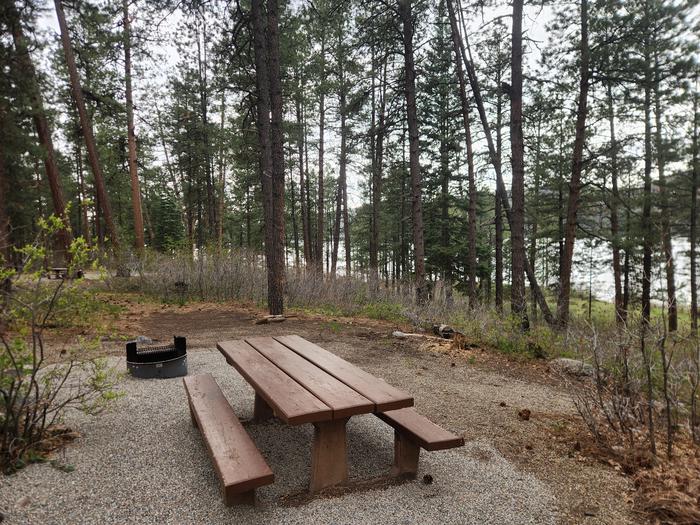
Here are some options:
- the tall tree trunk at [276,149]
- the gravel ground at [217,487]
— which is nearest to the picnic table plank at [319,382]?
the gravel ground at [217,487]

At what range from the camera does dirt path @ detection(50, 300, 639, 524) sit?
227 centimetres

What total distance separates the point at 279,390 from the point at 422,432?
0.85m

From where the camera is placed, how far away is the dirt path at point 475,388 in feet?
7.45

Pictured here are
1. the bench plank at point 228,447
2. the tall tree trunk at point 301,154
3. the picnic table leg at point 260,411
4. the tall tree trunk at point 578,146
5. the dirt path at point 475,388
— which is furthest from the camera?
the tall tree trunk at point 301,154

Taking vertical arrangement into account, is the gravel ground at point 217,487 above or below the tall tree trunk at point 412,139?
below

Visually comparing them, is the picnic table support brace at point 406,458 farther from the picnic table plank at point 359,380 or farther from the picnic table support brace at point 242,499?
the picnic table support brace at point 242,499

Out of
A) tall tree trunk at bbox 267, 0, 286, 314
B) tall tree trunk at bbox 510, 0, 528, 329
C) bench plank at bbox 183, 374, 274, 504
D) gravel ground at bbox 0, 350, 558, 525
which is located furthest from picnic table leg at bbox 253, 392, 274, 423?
tall tree trunk at bbox 510, 0, 528, 329

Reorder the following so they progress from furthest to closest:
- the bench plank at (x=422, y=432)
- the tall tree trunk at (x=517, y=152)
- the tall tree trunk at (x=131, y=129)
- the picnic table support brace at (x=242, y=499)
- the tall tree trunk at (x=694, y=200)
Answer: the tall tree trunk at (x=131, y=129) < the tall tree trunk at (x=694, y=200) < the tall tree trunk at (x=517, y=152) < the bench plank at (x=422, y=432) < the picnic table support brace at (x=242, y=499)

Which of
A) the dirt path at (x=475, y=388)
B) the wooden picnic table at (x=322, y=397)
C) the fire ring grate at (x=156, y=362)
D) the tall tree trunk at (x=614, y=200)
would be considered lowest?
the dirt path at (x=475, y=388)

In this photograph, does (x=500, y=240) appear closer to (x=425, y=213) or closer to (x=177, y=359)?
(x=425, y=213)

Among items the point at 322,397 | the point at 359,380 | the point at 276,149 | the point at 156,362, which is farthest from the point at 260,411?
the point at 276,149

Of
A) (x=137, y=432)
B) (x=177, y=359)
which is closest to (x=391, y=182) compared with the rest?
(x=177, y=359)

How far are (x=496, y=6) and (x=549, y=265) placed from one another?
19437 mm

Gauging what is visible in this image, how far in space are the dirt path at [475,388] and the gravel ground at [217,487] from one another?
184 millimetres
